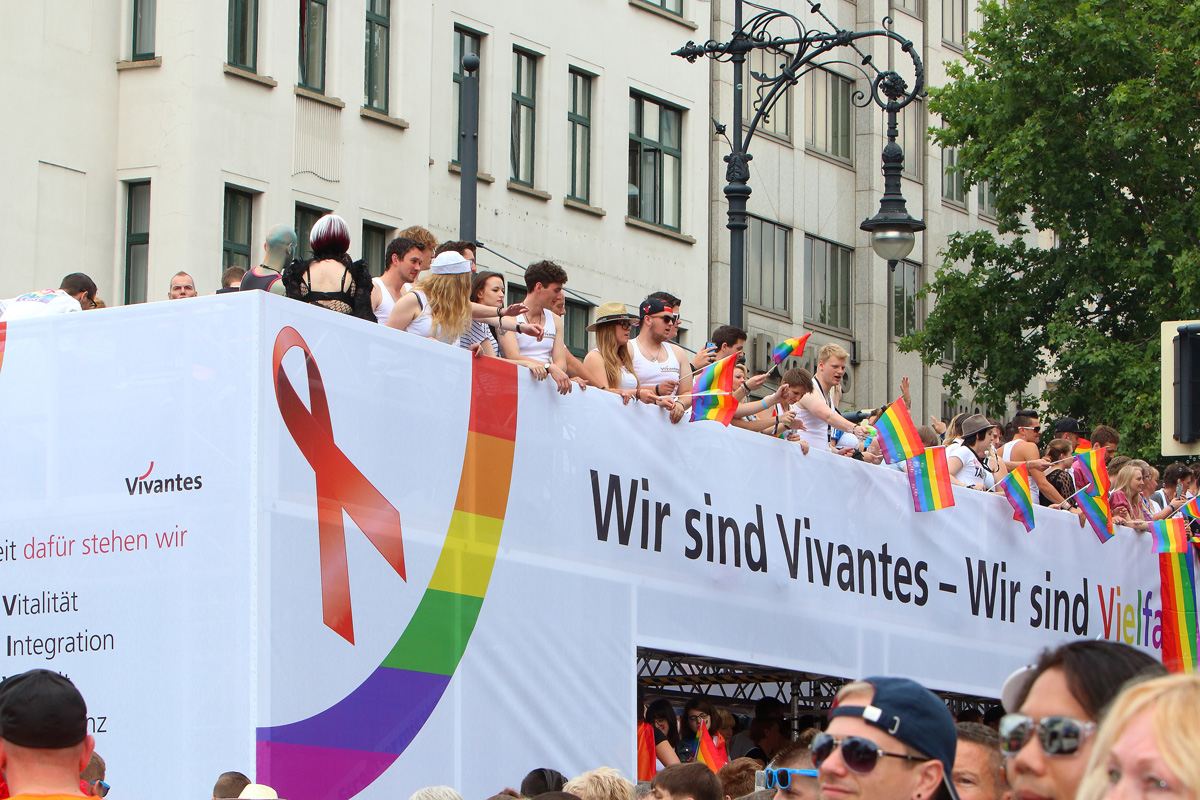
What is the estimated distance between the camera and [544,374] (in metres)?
11.0

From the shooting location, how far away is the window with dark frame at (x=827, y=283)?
121 ft

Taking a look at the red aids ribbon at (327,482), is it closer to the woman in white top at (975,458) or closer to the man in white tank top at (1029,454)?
the woman in white top at (975,458)

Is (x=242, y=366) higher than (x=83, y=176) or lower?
lower

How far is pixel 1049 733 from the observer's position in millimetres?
3574

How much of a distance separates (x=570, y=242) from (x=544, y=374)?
18747 mm

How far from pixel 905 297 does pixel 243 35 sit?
1858 cm

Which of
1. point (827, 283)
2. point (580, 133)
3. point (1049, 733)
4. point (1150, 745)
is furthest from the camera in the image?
point (827, 283)

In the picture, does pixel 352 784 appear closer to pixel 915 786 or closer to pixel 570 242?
pixel 915 786

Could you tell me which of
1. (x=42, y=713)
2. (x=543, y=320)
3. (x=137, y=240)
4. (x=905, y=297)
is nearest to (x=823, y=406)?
(x=543, y=320)

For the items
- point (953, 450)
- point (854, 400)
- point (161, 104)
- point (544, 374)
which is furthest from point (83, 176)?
point (854, 400)

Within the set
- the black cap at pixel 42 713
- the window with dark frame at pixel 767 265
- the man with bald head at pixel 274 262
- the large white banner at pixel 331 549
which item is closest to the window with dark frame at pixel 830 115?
the window with dark frame at pixel 767 265

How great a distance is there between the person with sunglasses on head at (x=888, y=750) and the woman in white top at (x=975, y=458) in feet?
36.7

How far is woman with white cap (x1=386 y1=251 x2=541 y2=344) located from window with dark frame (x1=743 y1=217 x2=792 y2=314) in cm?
2376

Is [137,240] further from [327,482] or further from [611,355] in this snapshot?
[327,482]
